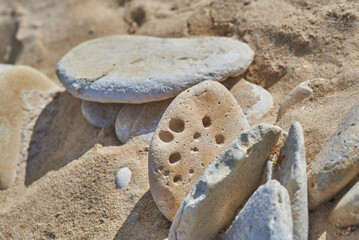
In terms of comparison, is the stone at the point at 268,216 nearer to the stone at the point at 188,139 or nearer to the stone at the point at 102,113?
the stone at the point at 188,139

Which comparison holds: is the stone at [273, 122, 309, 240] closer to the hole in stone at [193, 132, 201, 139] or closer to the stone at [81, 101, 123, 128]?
the hole in stone at [193, 132, 201, 139]

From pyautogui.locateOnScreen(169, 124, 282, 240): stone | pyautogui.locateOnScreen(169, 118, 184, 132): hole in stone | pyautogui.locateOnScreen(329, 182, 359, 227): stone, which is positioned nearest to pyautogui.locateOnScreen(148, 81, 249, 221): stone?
pyautogui.locateOnScreen(169, 118, 184, 132): hole in stone

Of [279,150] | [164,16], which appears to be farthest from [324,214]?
[164,16]

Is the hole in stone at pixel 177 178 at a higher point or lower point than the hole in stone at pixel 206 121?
lower

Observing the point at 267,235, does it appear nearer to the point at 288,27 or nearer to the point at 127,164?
the point at 127,164

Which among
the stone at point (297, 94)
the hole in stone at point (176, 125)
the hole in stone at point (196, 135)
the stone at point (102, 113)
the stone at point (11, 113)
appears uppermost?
the stone at point (297, 94)

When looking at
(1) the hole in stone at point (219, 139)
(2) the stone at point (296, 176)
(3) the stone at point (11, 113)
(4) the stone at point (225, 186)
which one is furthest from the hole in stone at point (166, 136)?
(3) the stone at point (11, 113)
